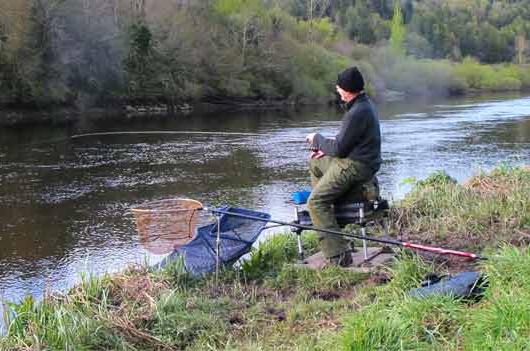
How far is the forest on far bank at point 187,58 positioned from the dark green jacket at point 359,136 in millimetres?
32837

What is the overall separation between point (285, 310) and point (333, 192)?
3.97 feet

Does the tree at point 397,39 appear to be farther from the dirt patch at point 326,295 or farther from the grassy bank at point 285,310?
the dirt patch at point 326,295

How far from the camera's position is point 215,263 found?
5824 millimetres

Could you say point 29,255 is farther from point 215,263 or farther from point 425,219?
point 425,219

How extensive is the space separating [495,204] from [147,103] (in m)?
38.6

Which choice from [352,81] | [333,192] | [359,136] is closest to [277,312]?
[333,192]

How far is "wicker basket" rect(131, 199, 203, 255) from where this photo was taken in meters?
5.74

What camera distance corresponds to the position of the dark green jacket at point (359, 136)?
17.9ft

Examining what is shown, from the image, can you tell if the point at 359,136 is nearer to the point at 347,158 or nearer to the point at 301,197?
the point at 347,158

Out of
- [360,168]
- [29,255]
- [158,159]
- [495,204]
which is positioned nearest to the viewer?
[360,168]

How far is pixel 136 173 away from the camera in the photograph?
1678 cm

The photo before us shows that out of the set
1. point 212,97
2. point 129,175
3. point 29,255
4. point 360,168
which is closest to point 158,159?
point 129,175

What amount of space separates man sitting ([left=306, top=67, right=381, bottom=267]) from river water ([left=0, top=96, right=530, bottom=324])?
2.01 m

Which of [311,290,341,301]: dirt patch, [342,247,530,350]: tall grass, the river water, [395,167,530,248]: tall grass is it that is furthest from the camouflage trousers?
the river water
